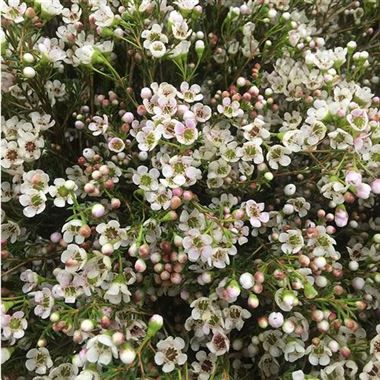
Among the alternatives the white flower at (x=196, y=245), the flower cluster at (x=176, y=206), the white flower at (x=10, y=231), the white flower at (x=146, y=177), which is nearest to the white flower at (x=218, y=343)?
the flower cluster at (x=176, y=206)

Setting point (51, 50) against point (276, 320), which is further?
point (51, 50)

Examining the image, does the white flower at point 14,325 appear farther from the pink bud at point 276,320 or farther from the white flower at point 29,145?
the pink bud at point 276,320

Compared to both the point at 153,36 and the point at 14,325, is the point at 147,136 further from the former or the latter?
Result: the point at 14,325

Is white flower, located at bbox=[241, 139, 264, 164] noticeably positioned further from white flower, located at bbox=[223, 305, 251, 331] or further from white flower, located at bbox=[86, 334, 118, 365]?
white flower, located at bbox=[86, 334, 118, 365]

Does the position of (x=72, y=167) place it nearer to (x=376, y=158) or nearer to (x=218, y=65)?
(x=218, y=65)

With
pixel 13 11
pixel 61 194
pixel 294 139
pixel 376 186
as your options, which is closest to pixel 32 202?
pixel 61 194
